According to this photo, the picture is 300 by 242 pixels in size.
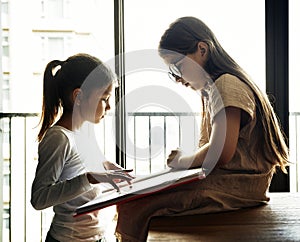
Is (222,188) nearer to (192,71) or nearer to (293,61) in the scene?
(192,71)

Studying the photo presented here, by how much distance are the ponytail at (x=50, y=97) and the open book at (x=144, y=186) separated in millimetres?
346

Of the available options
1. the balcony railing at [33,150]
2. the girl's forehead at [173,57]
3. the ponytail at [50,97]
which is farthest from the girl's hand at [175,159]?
the balcony railing at [33,150]

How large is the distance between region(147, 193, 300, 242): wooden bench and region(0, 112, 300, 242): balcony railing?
1097 millimetres

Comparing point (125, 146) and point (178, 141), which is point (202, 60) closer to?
point (125, 146)

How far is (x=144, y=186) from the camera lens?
4.73 ft

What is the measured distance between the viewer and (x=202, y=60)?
1673 millimetres

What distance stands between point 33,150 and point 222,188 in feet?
5.34

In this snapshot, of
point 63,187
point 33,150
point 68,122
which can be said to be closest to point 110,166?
point 68,122

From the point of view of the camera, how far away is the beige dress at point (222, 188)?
1.46m

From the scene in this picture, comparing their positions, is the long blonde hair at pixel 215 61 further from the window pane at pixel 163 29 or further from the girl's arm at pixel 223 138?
the window pane at pixel 163 29

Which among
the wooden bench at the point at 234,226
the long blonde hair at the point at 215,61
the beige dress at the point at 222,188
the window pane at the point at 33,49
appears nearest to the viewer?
the wooden bench at the point at 234,226

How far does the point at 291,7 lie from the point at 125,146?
0.97 meters

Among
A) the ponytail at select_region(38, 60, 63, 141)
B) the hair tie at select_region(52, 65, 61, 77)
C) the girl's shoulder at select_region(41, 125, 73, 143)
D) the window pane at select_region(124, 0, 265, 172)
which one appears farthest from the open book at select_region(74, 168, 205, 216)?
the window pane at select_region(124, 0, 265, 172)

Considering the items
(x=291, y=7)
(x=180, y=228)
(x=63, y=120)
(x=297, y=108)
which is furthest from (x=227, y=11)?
(x=180, y=228)
